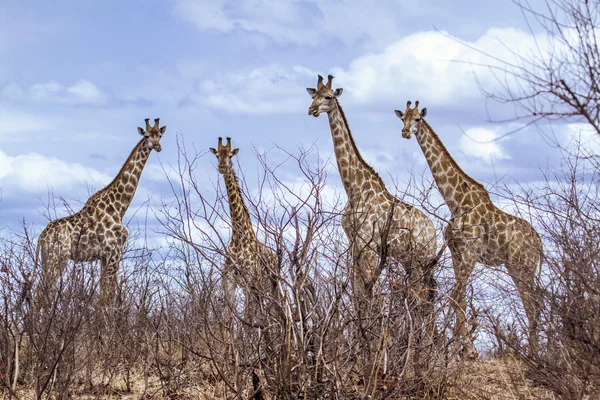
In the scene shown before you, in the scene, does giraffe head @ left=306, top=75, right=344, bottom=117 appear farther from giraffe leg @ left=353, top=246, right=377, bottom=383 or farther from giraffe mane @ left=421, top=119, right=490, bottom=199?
giraffe leg @ left=353, top=246, right=377, bottom=383

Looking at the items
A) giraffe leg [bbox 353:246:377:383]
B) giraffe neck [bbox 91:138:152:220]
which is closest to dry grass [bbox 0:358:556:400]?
giraffe leg [bbox 353:246:377:383]

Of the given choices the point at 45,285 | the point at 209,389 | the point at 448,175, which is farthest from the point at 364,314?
the point at 448,175

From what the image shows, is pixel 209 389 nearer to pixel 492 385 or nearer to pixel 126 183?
pixel 492 385

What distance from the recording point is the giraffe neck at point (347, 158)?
1248 centimetres

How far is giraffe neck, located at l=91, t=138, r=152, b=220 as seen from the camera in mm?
15375

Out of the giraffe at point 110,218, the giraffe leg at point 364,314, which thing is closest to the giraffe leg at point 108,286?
the giraffe at point 110,218

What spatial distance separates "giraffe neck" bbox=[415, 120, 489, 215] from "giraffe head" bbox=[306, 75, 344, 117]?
4.63 feet

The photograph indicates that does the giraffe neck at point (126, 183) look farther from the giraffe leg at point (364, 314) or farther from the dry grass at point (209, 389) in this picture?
the giraffe leg at point (364, 314)

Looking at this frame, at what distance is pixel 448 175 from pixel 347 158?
1.57 meters

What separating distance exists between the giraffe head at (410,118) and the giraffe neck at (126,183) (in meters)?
5.41

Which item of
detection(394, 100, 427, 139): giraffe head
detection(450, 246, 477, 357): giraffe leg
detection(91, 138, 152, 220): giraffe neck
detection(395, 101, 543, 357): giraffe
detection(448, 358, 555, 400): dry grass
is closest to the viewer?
detection(448, 358, 555, 400): dry grass

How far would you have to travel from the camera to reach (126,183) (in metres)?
15.6

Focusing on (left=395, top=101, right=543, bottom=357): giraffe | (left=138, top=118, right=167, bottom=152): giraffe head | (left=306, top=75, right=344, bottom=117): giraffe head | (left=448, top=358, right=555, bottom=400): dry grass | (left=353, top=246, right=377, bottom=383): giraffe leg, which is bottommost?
(left=448, top=358, right=555, bottom=400): dry grass

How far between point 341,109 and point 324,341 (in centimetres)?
669
